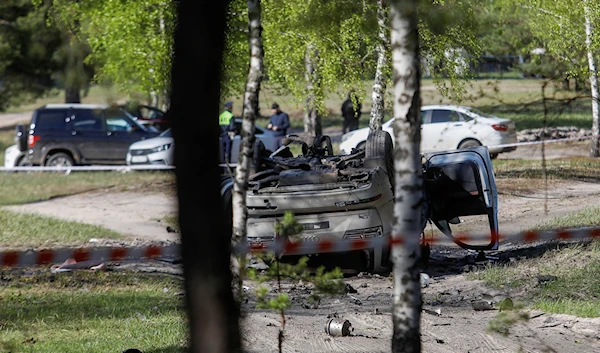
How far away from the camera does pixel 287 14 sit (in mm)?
15234

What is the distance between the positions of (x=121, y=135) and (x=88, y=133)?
2.86 feet

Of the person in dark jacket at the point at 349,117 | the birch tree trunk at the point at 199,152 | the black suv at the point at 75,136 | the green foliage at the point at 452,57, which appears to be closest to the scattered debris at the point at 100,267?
the green foliage at the point at 452,57

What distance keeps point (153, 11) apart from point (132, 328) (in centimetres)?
1340

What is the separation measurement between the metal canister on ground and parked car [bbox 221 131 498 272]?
2433 mm

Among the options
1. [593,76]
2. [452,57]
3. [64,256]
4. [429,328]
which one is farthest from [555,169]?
[64,256]

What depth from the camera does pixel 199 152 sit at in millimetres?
4000

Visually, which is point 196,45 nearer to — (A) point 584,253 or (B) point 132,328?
(B) point 132,328

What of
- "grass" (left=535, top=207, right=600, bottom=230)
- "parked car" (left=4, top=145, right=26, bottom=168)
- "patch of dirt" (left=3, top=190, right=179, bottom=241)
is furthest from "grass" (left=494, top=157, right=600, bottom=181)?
"parked car" (left=4, top=145, right=26, bottom=168)

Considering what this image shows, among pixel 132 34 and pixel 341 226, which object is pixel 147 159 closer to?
pixel 132 34

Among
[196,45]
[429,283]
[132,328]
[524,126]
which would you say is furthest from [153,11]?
[524,126]

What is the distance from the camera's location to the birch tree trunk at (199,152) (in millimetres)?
3994

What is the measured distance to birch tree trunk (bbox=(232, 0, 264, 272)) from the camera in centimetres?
852

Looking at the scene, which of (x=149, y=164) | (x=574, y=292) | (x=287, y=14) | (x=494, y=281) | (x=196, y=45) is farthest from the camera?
(x=149, y=164)

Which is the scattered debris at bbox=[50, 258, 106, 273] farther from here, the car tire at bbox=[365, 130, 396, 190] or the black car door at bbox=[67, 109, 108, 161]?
the black car door at bbox=[67, 109, 108, 161]
